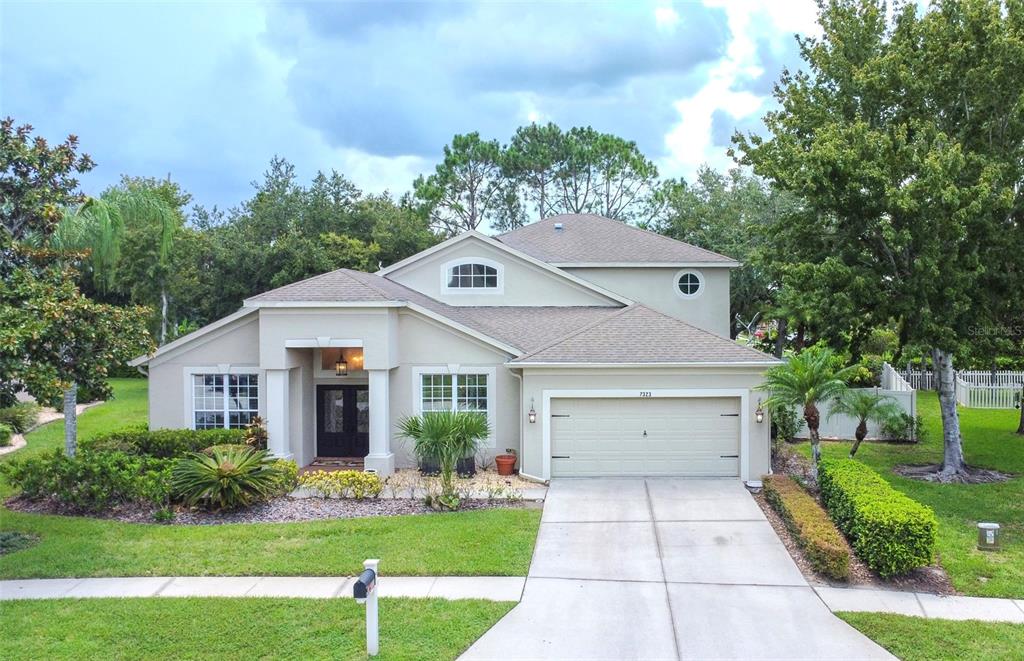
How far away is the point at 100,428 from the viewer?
2242cm

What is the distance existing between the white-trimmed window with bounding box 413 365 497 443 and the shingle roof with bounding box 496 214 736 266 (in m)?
6.21

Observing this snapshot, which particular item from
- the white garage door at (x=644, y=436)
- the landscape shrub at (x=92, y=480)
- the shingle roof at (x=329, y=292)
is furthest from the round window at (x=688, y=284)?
the landscape shrub at (x=92, y=480)

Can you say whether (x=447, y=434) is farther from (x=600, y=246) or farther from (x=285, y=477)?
(x=600, y=246)

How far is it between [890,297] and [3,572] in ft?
54.4

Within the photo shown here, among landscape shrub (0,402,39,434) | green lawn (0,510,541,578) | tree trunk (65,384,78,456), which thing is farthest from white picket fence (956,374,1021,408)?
landscape shrub (0,402,39,434)

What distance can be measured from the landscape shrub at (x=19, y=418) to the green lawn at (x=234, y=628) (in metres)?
14.4

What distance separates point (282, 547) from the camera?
34.7 feet

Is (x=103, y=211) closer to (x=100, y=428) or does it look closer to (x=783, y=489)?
(x=100, y=428)

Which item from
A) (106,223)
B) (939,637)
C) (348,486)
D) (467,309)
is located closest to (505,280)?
(467,309)

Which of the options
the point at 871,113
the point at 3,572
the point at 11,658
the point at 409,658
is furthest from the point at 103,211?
the point at 871,113

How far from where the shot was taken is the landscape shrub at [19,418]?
20.2 metres

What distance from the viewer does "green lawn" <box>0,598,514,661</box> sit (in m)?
7.25

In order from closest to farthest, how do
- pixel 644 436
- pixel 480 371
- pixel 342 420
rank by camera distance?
pixel 644 436
pixel 480 371
pixel 342 420

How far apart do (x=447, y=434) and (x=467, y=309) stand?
225 inches
